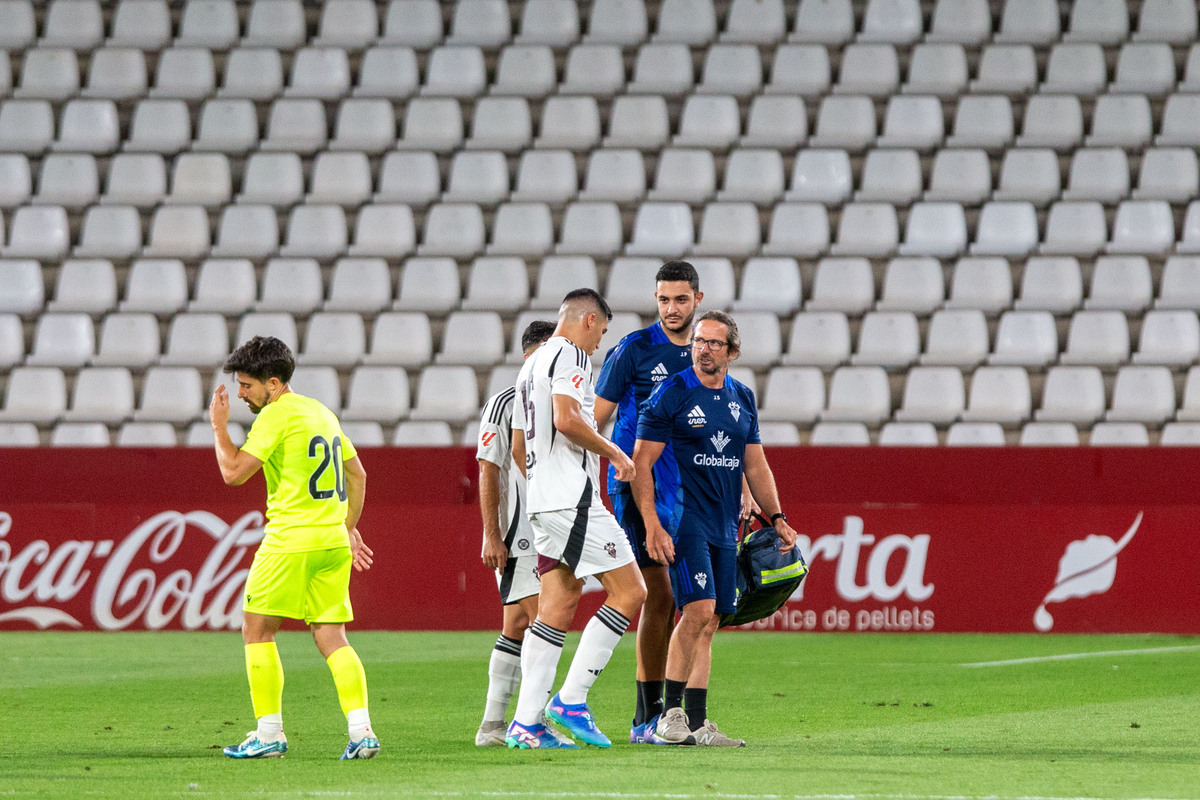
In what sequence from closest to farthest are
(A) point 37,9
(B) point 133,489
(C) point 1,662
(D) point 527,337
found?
(D) point 527,337, (C) point 1,662, (B) point 133,489, (A) point 37,9

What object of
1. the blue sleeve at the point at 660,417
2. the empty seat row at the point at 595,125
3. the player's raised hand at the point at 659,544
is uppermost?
the empty seat row at the point at 595,125

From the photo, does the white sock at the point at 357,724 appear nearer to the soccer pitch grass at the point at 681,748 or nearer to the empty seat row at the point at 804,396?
the soccer pitch grass at the point at 681,748

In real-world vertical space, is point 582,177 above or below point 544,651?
above

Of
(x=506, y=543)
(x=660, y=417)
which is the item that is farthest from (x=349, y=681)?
(x=660, y=417)

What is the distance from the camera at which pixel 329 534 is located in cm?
608

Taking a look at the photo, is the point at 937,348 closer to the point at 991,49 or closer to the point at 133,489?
the point at 991,49

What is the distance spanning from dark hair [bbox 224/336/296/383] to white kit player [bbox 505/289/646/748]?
97 cm

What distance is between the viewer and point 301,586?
6.01 meters

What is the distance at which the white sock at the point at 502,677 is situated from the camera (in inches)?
261

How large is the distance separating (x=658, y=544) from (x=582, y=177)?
9723 millimetres

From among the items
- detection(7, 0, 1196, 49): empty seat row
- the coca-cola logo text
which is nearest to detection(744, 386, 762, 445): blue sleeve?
the coca-cola logo text

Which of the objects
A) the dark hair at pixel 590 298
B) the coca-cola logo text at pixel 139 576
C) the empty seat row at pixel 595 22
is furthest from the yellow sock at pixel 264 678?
the empty seat row at pixel 595 22

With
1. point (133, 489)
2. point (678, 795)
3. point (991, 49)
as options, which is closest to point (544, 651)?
point (678, 795)

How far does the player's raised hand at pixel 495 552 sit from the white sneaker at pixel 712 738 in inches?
41.7
